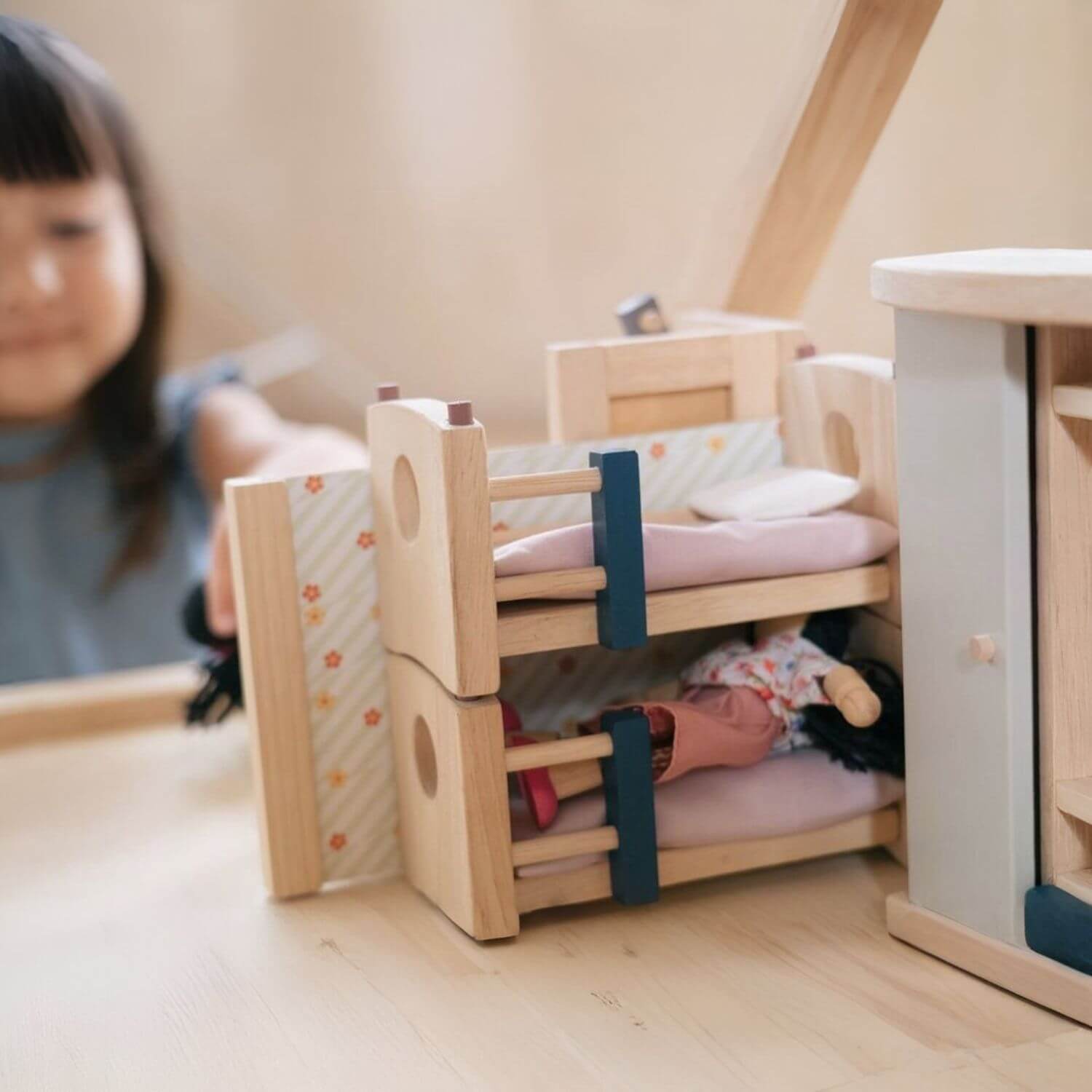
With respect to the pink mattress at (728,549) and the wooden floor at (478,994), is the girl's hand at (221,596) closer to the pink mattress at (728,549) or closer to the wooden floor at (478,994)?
the wooden floor at (478,994)

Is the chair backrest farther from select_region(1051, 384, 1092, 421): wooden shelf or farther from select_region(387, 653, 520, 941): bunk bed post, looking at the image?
select_region(1051, 384, 1092, 421): wooden shelf

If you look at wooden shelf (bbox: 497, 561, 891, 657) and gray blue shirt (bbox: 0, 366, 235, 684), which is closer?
wooden shelf (bbox: 497, 561, 891, 657)

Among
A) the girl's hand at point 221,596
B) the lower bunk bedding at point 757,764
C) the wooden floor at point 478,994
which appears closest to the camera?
the wooden floor at point 478,994

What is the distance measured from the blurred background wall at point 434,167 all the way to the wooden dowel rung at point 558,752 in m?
0.68

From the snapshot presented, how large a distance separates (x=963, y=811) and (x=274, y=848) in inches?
24.1

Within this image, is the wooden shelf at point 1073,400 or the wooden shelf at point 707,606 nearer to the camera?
the wooden shelf at point 1073,400

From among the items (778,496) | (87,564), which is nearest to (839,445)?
(778,496)

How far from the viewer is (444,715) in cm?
120

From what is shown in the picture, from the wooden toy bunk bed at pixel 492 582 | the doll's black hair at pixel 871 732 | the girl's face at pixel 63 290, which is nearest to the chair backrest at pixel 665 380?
the wooden toy bunk bed at pixel 492 582

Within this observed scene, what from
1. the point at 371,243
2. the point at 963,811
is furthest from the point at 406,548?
the point at 371,243

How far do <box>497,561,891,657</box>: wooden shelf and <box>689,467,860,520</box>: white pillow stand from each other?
0.22 feet

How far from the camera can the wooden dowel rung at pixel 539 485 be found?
1132 mm

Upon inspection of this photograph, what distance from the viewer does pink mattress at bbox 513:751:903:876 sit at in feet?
4.07

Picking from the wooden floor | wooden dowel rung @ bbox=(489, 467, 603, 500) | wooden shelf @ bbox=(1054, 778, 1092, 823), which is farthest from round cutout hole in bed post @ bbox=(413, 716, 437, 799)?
wooden shelf @ bbox=(1054, 778, 1092, 823)
